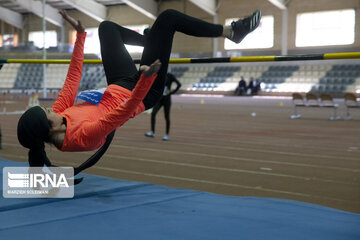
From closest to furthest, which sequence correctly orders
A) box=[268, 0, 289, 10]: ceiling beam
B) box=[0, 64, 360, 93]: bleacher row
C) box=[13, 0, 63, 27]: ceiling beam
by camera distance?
box=[0, 64, 360, 93]: bleacher row, box=[268, 0, 289, 10]: ceiling beam, box=[13, 0, 63, 27]: ceiling beam

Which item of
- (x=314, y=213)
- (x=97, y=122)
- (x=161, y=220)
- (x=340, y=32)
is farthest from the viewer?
(x=340, y=32)

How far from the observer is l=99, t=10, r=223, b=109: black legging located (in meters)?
2.59

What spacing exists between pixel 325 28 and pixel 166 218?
66.7ft

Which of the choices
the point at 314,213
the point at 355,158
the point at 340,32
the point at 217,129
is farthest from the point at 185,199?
the point at 340,32

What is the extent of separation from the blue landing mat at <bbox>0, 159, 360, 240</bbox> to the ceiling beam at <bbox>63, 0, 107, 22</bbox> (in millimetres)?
21434

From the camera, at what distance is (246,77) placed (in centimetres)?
2427

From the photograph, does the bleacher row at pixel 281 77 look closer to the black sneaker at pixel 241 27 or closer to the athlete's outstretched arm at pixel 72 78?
the black sneaker at pixel 241 27

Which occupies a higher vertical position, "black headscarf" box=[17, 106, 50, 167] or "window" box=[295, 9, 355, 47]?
"window" box=[295, 9, 355, 47]

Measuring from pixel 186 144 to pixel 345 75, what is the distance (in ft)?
54.0

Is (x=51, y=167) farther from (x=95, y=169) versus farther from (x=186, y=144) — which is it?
(x=186, y=144)

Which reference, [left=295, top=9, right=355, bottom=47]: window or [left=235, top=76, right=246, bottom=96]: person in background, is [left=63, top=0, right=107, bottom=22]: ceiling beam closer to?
[left=235, top=76, right=246, bottom=96]: person in background

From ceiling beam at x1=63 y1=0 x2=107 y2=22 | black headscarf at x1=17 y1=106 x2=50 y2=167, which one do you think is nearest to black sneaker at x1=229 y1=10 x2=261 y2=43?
black headscarf at x1=17 y1=106 x2=50 y2=167

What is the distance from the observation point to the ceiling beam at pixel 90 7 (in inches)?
920

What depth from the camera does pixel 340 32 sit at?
67.6 feet
